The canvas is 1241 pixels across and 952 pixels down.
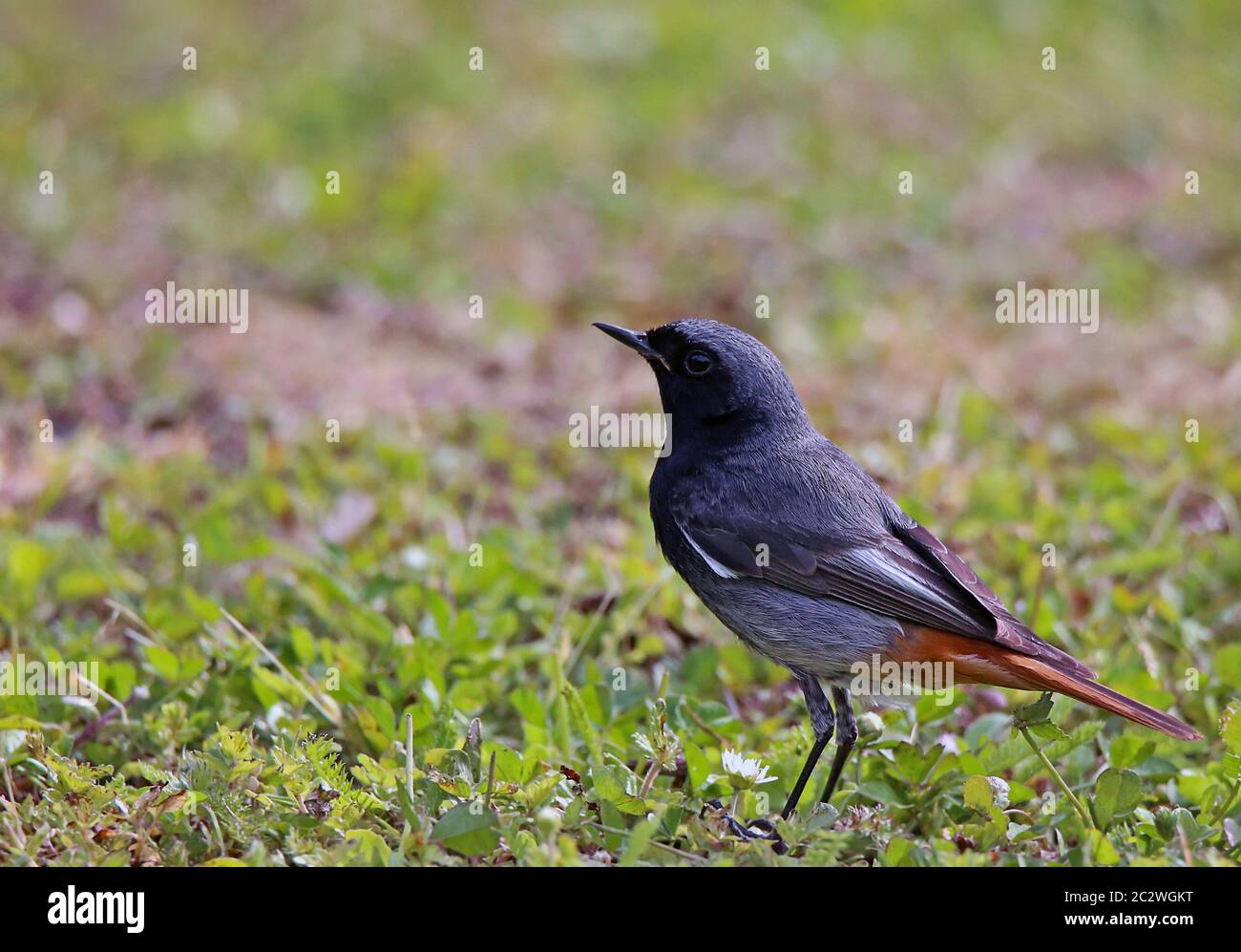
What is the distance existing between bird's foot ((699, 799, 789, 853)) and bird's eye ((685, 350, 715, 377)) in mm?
1462

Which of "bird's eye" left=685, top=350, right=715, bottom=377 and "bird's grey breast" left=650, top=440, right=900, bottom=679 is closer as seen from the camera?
"bird's grey breast" left=650, top=440, right=900, bottom=679

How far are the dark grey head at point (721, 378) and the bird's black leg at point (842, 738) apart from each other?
3.18ft

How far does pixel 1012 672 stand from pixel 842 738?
578 millimetres

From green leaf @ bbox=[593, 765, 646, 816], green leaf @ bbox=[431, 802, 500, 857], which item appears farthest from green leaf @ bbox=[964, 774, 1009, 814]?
green leaf @ bbox=[431, 802, 500, 857]

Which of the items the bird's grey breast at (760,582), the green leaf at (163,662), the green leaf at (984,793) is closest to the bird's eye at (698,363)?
the bird's grey breast at (760,582)

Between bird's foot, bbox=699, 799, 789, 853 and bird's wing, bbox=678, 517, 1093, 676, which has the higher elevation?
bird's wing, bbox=678, 517, 1093, 676

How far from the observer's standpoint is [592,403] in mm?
7480

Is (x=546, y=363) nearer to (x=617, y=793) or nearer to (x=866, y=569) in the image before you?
(x=866, y=569)

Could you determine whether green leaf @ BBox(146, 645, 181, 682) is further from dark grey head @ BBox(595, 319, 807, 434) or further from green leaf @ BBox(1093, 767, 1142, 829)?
green leaf @ BBox(1093, 767, 1142, 829)
